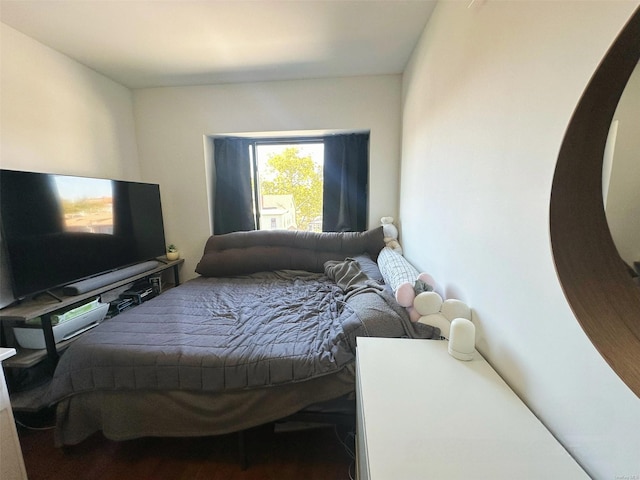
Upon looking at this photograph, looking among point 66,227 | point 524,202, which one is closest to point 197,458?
point 66,227

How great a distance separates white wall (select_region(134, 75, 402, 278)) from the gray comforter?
4.84 feet

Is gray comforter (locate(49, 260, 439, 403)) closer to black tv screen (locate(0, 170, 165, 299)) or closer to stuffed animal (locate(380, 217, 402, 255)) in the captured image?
black tv screen (locate(0, 170, 165, 299))

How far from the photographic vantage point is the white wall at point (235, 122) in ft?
8.35

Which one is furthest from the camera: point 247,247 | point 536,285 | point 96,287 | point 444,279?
point 247,247

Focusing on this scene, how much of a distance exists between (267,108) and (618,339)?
2870mm

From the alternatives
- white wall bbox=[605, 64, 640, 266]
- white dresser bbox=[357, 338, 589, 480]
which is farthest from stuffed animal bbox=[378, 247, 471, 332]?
white wall bbox=[605, 64, 640, 266]

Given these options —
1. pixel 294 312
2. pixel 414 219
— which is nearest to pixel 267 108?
pixel 414 219

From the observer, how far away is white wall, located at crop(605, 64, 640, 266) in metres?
0.42

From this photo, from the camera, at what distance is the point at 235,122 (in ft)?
8.72

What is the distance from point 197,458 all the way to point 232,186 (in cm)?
245

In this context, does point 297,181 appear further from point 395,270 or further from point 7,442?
point 7,442

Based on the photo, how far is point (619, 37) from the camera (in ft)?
1.39

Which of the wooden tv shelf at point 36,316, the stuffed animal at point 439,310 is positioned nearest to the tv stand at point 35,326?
the wooden tv shelf at point 36,316

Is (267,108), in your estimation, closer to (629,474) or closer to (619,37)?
(619,37)
